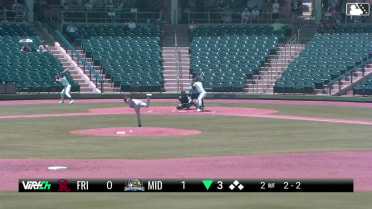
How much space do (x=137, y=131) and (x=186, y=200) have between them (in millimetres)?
12991

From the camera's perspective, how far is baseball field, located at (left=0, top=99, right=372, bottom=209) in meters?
12.7

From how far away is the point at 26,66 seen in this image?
46312 millimetres

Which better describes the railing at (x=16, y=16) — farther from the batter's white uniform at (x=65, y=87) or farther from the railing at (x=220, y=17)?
the batter's white uniform at (x=65, y=87)

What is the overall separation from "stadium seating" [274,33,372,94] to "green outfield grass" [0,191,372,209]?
31.9m

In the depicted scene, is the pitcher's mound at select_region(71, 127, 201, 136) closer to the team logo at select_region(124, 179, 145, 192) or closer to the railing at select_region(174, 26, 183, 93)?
the team logo at select_region(124, 179, 145, 192)

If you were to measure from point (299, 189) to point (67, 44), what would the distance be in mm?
40594

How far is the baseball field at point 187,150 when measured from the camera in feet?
41.8

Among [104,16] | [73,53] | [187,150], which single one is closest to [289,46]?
[104,16]

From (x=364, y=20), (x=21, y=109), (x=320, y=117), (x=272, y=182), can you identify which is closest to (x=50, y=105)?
(x=21, y=109)

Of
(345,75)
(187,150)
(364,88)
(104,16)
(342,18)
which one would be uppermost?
(104,16)

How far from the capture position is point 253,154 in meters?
20.0

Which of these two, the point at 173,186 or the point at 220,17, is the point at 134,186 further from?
the point at 220,17

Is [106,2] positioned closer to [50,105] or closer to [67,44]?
[67,44]

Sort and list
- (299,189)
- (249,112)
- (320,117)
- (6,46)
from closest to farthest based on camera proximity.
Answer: (299,189) → (320,117) → (249,112) → (6,46)
